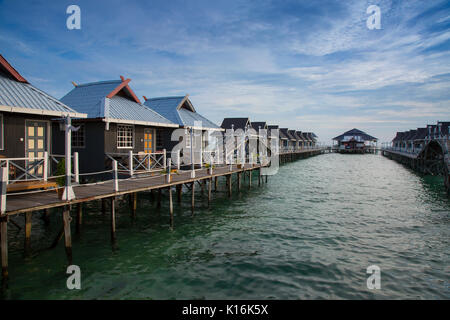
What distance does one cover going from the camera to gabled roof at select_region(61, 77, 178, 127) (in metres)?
17.0

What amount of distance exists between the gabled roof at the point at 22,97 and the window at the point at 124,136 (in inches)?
167

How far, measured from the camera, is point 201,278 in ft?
31.1

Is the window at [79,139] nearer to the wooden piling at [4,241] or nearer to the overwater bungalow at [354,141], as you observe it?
the wooden piling at [4,241]

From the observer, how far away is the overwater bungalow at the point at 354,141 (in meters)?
108

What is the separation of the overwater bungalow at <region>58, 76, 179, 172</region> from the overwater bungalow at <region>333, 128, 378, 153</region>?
99.4 meters

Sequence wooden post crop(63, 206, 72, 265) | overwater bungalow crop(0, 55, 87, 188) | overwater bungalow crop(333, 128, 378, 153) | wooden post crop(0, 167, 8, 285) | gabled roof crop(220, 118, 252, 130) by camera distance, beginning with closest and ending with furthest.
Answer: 1. wooden post crop(0, 167, 8, 285)
2. wooden post crop(63, 206, 72, 265)
3. overwater bungalow crop(0, 55, 87, 188)
4. gabled roof crop(220, 118, 252, 130)
5. overwater bungalow crop(333, 128, 378, 153)

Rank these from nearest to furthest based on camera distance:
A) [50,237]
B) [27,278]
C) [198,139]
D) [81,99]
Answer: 1. [27,278]
2. [50,237]
3. [81,99]
4. [198,139]

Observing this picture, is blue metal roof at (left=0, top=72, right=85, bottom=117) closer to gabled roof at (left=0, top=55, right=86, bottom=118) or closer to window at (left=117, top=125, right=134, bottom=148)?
gabled roof at (left=0, top=55, right=86, bottom=118)

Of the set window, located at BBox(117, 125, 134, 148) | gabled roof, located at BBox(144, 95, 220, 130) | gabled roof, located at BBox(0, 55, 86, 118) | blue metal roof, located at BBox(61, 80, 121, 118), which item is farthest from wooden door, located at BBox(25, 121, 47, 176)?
gabled roof, located at BBox(144, 95, 220, 130)

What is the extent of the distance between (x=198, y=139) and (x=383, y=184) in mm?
19660

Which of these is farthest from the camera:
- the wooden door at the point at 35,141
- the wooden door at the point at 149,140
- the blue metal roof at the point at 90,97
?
the wooden door at the point at 149,140

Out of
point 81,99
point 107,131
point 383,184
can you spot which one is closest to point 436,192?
point 383,184

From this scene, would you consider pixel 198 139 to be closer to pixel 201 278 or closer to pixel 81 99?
pixel 81 99

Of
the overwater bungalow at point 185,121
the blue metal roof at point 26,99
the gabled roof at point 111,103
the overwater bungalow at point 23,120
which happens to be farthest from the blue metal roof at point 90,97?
the overwater bungalow at point 185,121
